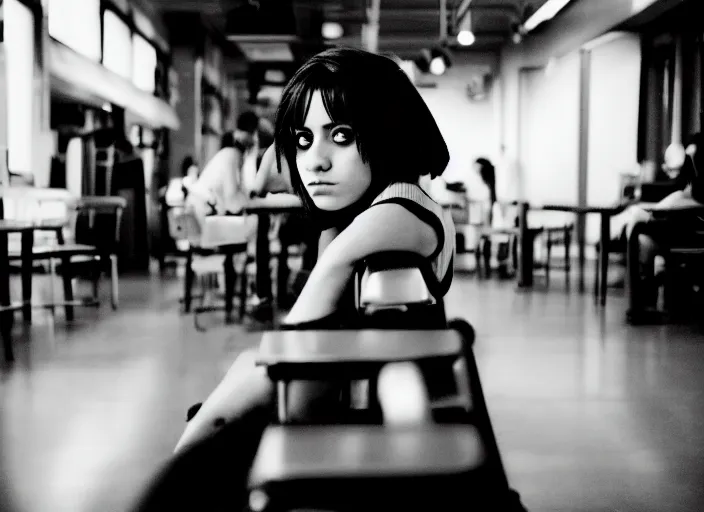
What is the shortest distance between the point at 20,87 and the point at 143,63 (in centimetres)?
412

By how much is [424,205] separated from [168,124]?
37.5ft

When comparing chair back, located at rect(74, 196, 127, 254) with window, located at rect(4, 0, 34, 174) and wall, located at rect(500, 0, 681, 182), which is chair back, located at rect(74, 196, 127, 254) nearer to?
window, located at rect(4, 0, 34, 174)

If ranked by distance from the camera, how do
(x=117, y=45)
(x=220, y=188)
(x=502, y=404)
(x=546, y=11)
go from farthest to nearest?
(x=117, y=45) < (x=546, y=11) < (x=220, y=188) < (x=502, y=404)

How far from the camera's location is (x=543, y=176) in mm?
12586

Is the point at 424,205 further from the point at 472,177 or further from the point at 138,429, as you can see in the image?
the point at 472,177

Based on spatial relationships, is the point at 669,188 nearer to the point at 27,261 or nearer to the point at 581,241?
the point at 581,241

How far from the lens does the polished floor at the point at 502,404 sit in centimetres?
201

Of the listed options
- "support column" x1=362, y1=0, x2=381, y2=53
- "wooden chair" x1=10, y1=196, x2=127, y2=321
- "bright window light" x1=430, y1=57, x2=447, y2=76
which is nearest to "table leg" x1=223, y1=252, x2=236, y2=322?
"wooden chair" x1=10, y1=196, x2=127, y2=321

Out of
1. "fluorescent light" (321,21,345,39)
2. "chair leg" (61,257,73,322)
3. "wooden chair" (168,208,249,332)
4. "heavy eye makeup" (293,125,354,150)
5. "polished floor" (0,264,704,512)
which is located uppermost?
"fluorescent light" (321,21,345,39)

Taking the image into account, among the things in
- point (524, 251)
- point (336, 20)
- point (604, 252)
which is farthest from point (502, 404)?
point (336, 20)

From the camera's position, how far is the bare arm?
3.22 feet

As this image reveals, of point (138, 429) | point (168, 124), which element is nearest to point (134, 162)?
point (168, 124)

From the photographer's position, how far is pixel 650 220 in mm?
4969

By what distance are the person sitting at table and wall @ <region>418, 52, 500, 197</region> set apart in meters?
9.36
